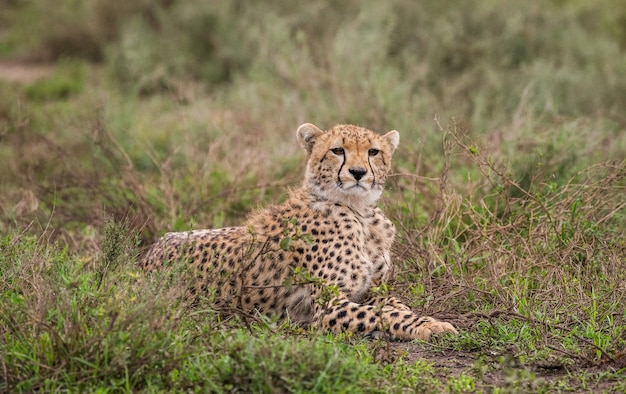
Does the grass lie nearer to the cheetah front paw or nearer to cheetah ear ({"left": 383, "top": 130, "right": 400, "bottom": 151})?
the cheetah front paw

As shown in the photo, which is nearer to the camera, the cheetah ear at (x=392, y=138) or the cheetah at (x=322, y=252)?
the cheetah at (x=322, y=252)

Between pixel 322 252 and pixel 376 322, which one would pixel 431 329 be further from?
pixel 322 252

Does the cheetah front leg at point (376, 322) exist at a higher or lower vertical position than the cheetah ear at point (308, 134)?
lower

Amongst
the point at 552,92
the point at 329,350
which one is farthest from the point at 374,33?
the point at 329,350

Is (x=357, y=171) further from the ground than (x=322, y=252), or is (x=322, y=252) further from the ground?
(x=357, y=171)

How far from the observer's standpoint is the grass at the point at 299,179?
3781mm

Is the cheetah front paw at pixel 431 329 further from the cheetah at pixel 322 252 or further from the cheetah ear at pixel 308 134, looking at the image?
the cheetah ear at pixel 308 134

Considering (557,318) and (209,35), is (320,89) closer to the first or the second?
(209,35)

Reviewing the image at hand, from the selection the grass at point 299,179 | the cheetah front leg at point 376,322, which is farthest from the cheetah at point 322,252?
the grass at point 299,179

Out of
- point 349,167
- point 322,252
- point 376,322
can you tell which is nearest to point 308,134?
point 349,167

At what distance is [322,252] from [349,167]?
1.50 ft

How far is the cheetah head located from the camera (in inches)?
195

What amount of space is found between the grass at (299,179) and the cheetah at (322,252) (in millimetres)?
174

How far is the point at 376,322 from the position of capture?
14.7 ft
